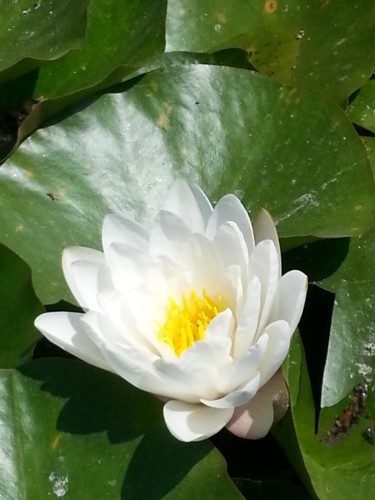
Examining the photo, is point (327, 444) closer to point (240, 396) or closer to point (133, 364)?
point (240, 396)

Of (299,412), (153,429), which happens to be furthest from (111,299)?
(299,412)

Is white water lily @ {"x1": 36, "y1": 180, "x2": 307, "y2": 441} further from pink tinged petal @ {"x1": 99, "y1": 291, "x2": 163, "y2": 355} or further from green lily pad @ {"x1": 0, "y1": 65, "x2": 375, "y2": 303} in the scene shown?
green lily pad @ {"x1": 0, "y1": 65, "x2": 375, "y2": 303}

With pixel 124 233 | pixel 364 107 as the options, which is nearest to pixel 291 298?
pixel 124 233

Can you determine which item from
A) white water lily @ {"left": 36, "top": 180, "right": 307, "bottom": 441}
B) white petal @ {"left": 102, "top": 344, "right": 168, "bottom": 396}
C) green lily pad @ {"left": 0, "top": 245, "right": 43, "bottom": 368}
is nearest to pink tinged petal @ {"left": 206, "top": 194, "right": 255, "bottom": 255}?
white water lily @ {"left": 36, "top": 180, "right": 307, "bottom": 441}

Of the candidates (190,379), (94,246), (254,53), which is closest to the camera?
(190,379)

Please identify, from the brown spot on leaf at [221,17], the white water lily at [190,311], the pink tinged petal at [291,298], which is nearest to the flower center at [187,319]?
the white water lily at [190,311]

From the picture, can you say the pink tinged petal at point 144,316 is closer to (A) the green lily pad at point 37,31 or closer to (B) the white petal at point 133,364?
(B) the white petal at point 133,364

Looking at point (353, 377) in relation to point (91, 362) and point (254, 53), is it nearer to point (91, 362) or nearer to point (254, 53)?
point (91, 362)
